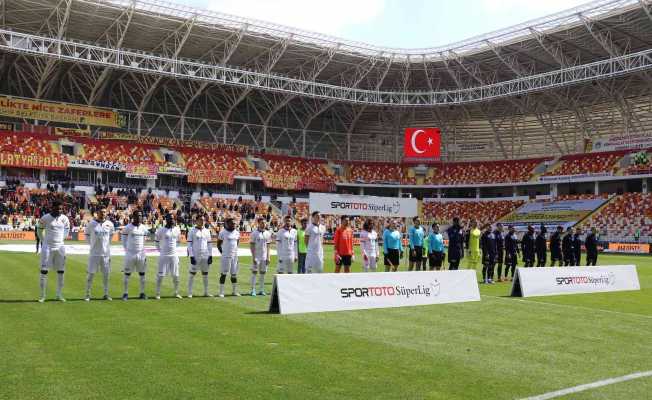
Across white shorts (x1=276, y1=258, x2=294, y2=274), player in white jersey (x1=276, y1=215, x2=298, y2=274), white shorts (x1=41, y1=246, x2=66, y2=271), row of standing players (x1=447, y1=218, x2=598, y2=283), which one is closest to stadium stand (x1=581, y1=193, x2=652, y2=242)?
row of standing players (x1=447, y1=218, x2=598, y2=283)

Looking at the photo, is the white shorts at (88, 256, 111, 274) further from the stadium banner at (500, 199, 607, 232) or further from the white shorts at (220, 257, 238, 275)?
the stadium banner at (500, 199, 607, 232)

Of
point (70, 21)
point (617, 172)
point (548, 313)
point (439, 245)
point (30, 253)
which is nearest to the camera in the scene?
point (548, 313)

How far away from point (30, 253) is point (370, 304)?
820 inches

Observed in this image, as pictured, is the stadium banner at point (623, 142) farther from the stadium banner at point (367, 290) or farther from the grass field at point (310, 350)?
the stadium banner at point (367, 290)

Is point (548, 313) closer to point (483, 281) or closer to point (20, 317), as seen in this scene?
point (483, 281)

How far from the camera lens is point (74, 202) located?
159 ft

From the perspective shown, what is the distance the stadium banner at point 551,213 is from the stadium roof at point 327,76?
637 cm

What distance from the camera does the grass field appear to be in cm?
667

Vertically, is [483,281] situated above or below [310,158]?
below

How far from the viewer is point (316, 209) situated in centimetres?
2472

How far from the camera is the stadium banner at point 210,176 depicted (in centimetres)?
5897

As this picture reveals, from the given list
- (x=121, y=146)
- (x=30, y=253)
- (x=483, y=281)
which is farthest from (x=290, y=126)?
(x=483, y=281)

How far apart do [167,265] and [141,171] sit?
44.2 metres

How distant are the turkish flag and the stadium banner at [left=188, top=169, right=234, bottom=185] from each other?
17.5m
